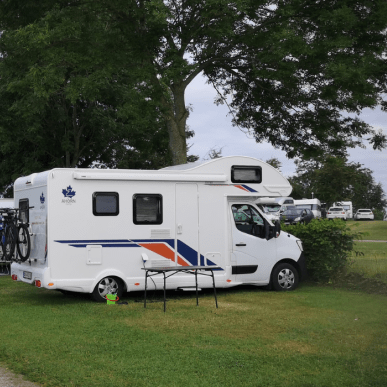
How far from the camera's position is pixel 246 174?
42.6ft

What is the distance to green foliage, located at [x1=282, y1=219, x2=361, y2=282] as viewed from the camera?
13.7 m

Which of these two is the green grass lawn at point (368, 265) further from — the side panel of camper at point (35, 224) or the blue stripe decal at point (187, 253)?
the side panel of camper at point (35, 224)

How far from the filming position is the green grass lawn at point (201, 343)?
6.29 meters

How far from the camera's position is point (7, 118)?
26.6m

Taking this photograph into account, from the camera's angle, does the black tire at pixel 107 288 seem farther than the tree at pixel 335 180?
No

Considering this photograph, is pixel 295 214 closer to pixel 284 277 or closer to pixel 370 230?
pixel 370 230

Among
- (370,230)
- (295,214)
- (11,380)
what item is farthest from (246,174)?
(370,230)

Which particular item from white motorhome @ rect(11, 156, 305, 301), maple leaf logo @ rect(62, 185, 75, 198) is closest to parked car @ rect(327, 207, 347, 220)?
white motorhome @ rect(11, 156, 305, 301)

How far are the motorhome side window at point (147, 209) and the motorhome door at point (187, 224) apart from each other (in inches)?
15.2

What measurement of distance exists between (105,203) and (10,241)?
2339mm

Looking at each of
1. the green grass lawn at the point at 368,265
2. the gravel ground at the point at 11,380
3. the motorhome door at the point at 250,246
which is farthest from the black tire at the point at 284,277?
the gravel ground at the point at 11,380

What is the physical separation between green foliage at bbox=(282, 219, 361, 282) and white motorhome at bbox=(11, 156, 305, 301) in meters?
0.54

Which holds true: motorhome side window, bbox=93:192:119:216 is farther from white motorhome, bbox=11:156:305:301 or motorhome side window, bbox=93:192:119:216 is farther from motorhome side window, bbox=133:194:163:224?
motorhome side window, bbox=133:194:163:224

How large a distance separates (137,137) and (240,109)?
6119 millimetres
